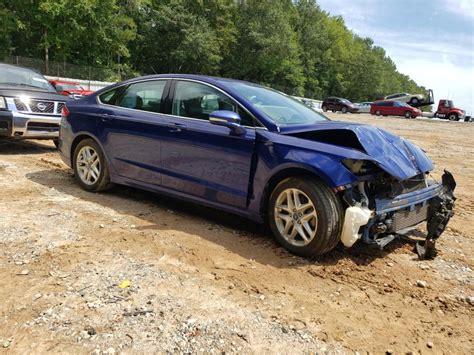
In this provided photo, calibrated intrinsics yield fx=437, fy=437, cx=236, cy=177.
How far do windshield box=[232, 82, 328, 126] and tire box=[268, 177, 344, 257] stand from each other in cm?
72

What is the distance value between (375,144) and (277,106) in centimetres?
119

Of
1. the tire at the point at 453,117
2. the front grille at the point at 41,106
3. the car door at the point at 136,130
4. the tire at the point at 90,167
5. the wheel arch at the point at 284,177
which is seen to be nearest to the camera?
the wheel arch at the point at 284,177

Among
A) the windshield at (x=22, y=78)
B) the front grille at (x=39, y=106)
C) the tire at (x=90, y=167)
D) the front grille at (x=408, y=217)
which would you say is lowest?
the tire at (x=90, y=167)

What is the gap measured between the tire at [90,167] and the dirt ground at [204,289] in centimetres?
55

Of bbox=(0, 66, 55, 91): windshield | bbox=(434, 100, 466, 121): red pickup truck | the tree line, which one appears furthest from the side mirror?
bbox=(434, 100, 466, 121): red pickup truck

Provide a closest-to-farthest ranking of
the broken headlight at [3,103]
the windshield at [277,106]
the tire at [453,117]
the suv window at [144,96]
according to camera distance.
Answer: the windshield at [277,106]
the suv window at [144,96]
the broken headlight at [3,103]
the tire at [453,117]

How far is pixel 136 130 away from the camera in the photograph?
16.6 feet

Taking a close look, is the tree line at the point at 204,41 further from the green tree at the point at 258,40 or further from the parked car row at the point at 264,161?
the parked car row at the point at 264,161

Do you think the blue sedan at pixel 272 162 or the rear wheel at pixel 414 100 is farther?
the rear wheel at pixel 414 100

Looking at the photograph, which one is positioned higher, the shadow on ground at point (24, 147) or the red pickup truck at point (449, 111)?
the red pickup truck at point (449, 111)

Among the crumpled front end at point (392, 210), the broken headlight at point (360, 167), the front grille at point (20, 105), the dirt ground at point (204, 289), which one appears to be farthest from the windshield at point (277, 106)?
the front grille at point (20, 105)

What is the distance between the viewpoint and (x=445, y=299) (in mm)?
3330

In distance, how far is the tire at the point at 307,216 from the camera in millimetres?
3611

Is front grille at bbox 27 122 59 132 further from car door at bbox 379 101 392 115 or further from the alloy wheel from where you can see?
car door at bbox 379 101 392 115
